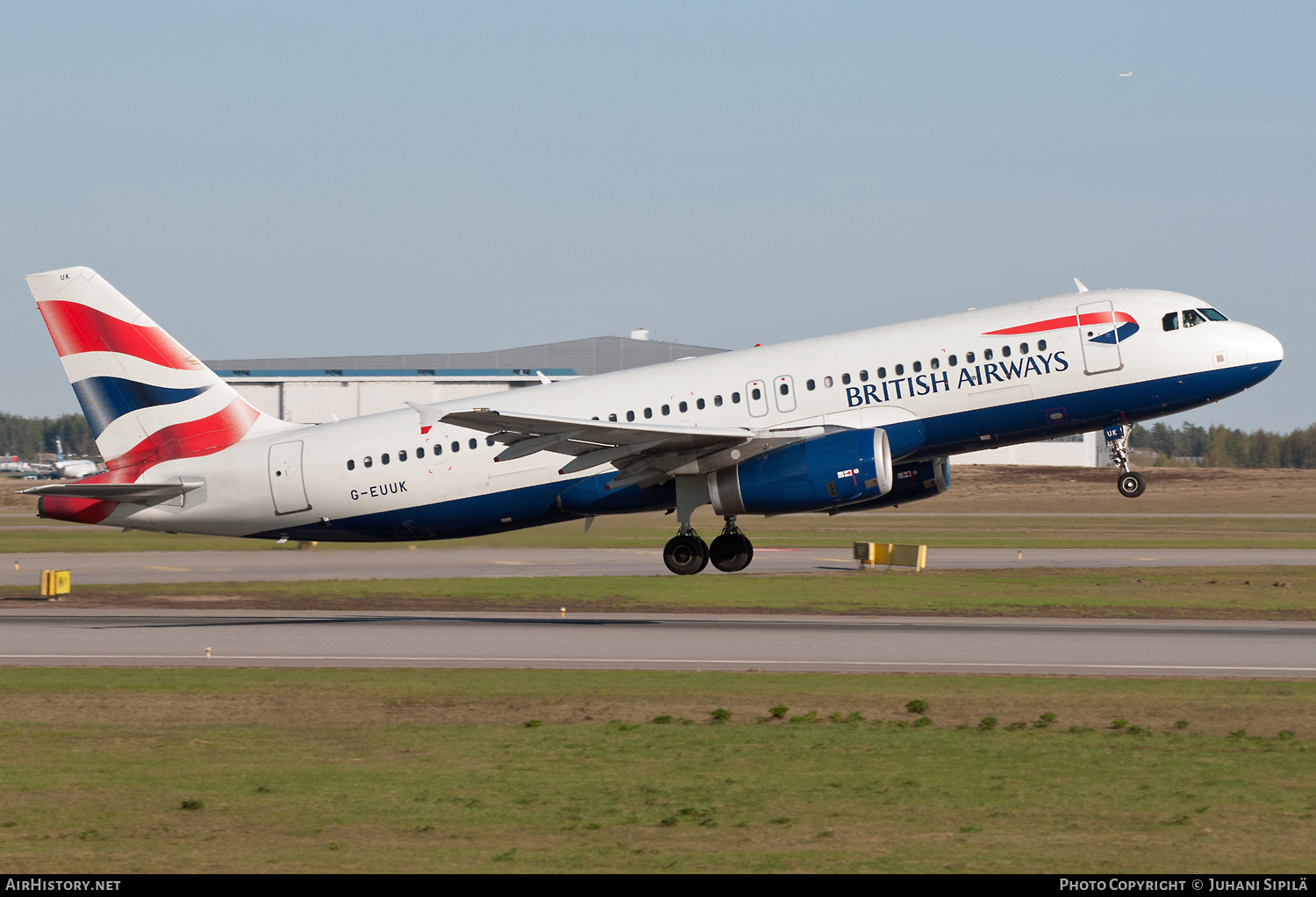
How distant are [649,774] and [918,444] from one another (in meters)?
15.8

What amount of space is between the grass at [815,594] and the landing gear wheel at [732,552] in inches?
406

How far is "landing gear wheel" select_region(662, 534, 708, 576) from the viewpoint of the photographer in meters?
37.3

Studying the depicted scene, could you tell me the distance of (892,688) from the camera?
96.9 feet

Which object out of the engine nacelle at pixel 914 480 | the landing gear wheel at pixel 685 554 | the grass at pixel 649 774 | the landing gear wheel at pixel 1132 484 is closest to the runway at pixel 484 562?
the landing gear wheel at pixel 685 554

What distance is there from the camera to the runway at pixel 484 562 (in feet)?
207

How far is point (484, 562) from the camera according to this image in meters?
71.9

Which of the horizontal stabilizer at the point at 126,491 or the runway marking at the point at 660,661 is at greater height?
the horizontal stabilizer at the point at 126,491

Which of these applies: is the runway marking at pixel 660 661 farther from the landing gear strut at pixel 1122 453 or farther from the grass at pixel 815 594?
the grass at pixel 815 594

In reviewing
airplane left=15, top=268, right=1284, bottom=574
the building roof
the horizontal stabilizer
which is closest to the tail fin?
airplane left=15, top=268, right=1284, bottom=574

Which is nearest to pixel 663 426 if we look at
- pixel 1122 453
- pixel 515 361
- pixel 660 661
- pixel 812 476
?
pixel 812 476

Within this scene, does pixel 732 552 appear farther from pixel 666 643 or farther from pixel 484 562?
pixel 484 562

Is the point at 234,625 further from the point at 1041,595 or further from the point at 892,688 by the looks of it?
the point at 1041,595

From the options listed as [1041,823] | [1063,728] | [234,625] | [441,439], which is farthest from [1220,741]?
[234,625]

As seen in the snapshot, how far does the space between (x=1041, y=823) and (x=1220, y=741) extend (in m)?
7.19
